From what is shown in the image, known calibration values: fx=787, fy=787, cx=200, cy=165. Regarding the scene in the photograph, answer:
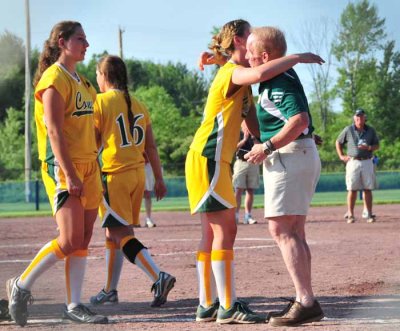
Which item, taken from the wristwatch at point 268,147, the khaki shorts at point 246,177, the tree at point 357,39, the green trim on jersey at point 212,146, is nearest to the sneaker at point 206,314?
the green trim on jersey at point 212,146

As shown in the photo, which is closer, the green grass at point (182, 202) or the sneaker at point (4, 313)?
the sneaker at point (4, 313)

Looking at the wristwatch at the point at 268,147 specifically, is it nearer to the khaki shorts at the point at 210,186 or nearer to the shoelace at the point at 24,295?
the khaki shorts at the point at 210,186

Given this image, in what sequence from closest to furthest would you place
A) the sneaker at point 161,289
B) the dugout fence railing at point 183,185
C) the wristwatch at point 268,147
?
the wristwatch at point 268,147
the sneaker at point 161,289
the dugout fence railing at point 183,185

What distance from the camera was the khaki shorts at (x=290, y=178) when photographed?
4.00 metres

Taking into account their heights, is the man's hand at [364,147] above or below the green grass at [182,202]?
above

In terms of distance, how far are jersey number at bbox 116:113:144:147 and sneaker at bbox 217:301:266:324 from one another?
1.62 metres

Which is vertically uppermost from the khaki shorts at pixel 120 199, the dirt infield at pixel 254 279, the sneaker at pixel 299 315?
the khaki shorts at pixel 120 199

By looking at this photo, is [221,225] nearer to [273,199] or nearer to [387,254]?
[273,199]

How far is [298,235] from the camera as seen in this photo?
4.13 meters

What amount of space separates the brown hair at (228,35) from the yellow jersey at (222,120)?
97 mm

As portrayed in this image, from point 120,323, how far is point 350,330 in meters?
1.33

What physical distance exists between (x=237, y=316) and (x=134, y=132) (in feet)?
5.90

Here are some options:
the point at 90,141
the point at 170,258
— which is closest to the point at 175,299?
the point at 90,141

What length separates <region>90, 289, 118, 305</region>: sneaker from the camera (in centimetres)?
547
